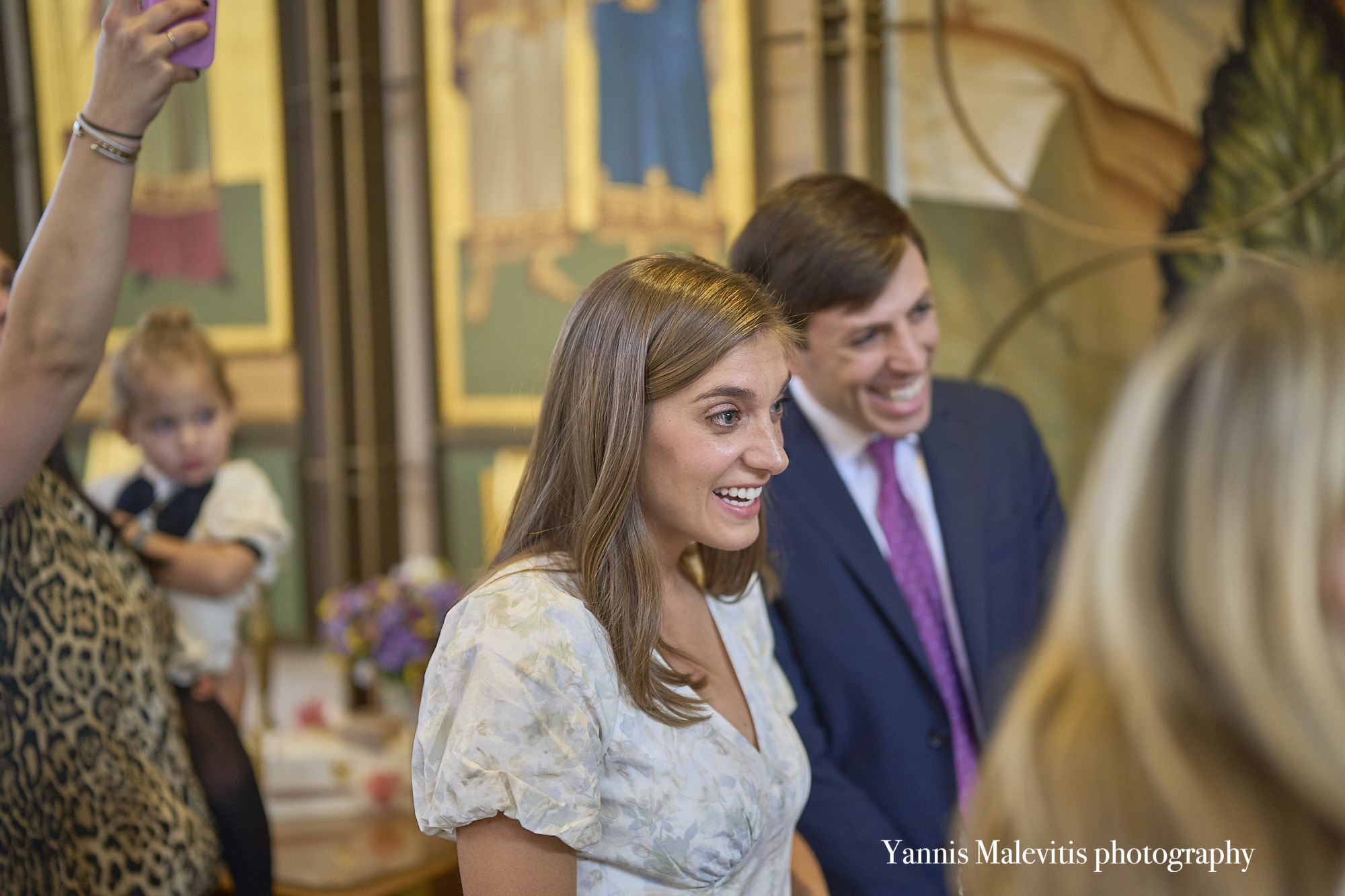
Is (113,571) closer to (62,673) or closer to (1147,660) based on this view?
(62,673)

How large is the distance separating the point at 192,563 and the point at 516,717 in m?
1.69

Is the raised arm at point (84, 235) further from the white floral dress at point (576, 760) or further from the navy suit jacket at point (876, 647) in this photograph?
the navy suit jacket at point (876, 647)

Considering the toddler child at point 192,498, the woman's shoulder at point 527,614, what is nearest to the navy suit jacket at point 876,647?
the woman's shoulder at point 527,614

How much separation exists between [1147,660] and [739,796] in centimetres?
80

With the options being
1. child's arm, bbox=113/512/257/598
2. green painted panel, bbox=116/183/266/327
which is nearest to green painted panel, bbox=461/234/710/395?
green painted panel, bbox=116/183/266/327

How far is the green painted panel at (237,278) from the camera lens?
4574mm

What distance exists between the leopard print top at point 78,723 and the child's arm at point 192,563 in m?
0.78

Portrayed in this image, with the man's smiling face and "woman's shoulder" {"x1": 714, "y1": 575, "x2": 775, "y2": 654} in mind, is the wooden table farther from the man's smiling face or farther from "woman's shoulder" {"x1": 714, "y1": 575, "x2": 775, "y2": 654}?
the man's smiling face

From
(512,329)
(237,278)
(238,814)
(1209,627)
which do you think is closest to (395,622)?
(238,814)

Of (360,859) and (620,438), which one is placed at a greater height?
(620,438)

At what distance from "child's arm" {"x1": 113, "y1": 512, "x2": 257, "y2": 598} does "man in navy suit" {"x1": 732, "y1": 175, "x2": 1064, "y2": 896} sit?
145 cm

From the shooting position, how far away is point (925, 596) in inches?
82.4

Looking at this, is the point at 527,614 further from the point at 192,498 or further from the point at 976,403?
the point at 192,498

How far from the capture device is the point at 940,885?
76.4 inches
